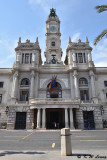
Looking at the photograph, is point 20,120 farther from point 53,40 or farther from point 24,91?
point 53,40

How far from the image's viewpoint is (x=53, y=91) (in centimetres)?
3522

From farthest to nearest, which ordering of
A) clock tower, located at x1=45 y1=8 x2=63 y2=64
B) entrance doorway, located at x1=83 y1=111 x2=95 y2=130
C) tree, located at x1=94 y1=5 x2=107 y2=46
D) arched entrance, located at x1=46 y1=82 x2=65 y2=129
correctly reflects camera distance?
clock tower, located at x1=45 y1=8 x2=63 y2=64 < arched entrance, located at x1=46 y1=82 x2=65 y2=129 < entrance doorway, located at x1=83 y1=111 x2=95 y2=130 < tree, located at x1=94 y1=5 x2=107 y2=46

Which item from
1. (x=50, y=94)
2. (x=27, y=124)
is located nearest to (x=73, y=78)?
(x=50, y=94)

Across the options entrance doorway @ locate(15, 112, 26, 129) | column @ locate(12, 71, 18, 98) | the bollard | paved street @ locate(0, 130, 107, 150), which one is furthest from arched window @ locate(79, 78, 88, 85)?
the bollard

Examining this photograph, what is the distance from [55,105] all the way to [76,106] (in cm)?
491

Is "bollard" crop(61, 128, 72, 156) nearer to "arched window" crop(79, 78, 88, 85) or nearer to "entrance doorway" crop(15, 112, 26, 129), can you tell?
"entrance doorway" crop(15, 112, 26, 129)

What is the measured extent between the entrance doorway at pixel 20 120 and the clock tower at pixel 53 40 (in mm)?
22661

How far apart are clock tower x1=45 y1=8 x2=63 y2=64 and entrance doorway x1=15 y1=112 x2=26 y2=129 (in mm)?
22661

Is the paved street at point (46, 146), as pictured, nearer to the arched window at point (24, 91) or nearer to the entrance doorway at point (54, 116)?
the entrance doorway at point (54, 116)

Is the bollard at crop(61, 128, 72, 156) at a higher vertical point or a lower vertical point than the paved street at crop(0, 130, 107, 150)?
higher

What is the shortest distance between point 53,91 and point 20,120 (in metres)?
11.7

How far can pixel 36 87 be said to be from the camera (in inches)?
1351

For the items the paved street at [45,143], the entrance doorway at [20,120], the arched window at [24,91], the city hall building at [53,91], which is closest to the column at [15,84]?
the city hall building at [53,91]

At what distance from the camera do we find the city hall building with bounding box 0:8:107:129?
2908cm
